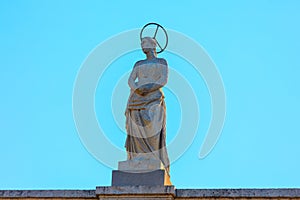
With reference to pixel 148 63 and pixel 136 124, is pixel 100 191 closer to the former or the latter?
pixel 136 124

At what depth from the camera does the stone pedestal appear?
12.1 metres

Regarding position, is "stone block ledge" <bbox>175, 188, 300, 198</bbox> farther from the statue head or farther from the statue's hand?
the statue head

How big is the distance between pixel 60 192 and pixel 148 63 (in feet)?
10.7

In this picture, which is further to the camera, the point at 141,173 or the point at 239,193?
the point at 141,173

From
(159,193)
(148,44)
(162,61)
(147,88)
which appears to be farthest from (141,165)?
(148,44)

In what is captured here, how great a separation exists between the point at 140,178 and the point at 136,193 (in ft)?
1.20

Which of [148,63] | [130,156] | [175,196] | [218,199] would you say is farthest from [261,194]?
[148,63]

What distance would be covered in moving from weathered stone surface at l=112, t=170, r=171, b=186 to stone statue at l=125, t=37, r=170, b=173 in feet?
1.24

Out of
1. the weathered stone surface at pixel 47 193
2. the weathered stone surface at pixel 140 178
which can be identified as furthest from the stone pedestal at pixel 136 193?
the weathered stone surface at pixel 47 193

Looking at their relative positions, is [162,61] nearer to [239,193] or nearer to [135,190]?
[135,190]

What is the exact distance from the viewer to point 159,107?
42.7 feet

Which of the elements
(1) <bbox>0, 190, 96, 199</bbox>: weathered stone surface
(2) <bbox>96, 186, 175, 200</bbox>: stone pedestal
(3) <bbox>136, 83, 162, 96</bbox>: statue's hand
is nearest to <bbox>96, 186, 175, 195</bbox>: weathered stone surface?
(2) <bbox>96, 186, 175, 200</bbox>: stone pedestal

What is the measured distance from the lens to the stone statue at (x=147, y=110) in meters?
12.8

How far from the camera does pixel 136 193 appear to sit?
40.0 ft
